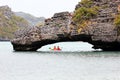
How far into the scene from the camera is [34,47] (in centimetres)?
8312

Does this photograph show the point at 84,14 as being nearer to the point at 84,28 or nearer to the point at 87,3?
the point at 87,3

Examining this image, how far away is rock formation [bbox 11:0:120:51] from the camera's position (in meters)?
74.6

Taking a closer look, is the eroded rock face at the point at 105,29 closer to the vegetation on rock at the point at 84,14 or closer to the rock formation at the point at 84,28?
the rock formation at the point at 84,28

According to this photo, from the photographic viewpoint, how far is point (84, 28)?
7662 cm

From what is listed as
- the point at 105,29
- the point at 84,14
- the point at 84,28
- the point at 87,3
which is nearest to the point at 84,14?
the point at 84,14

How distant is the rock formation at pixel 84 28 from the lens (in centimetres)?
7462

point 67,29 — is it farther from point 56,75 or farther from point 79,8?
point 56,75

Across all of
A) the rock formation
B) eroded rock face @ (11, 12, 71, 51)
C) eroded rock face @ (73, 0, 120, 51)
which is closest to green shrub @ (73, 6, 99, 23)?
the rock formation

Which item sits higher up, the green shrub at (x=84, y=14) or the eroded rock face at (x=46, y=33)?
the green shrub at (x=84, y=14)

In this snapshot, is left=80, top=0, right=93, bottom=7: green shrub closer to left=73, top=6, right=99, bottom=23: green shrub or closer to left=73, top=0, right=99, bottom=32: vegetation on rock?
left=73, top=0, right=99, bottom=32: vegetation on rock

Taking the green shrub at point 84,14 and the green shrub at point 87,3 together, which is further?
the green shrub at point 87,3

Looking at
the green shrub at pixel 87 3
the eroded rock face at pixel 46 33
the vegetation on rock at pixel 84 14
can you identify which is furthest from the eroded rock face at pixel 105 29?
the eroded rock face at pixel 46 33

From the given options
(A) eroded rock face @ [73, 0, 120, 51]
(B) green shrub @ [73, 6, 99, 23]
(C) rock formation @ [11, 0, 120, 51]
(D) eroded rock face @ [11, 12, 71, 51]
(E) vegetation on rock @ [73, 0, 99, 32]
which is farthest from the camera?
(D) eroded rock face @ [11, 12, 71, 51]

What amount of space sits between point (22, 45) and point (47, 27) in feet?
17.8
